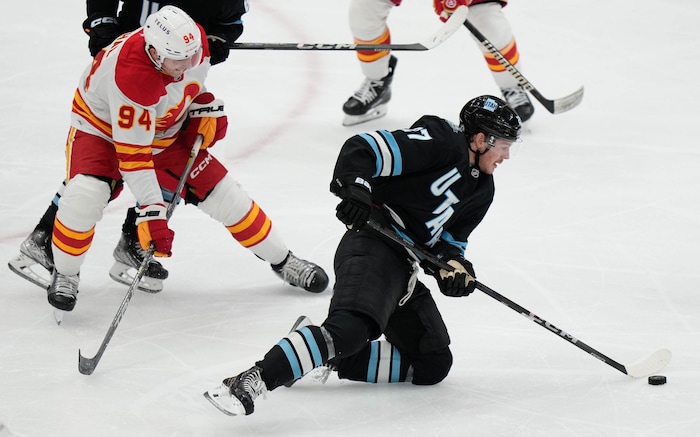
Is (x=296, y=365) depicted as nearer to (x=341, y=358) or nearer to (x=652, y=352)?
(x=341, y=358)

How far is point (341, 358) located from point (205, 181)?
876mm

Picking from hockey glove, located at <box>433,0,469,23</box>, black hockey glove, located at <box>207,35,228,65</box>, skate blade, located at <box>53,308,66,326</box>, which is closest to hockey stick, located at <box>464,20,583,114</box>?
hockey glove, located at <box>433,0,469,23</box>

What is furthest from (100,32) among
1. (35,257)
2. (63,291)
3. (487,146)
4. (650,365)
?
(650,365)

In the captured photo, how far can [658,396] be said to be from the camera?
10.2 ft

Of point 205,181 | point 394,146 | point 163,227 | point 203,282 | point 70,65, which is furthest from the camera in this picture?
point 70,65


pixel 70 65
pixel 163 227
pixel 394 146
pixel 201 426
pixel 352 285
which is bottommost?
pixel 70 65

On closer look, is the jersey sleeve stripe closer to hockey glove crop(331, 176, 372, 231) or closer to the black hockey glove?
hockey glove crop(331, 176, 372, 231)

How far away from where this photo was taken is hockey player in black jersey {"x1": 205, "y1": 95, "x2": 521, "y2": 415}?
281cm

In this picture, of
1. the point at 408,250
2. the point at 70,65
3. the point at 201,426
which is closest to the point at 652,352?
the point at 408,250

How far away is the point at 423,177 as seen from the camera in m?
3.04

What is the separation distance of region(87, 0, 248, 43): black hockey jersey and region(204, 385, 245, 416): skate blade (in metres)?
1.57

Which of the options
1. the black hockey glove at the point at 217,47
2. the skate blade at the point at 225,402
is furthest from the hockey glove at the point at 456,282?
the black hockey glove at the point at 217,47

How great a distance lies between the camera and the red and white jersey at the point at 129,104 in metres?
3.20

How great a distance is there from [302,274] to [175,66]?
93cm
